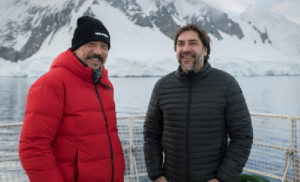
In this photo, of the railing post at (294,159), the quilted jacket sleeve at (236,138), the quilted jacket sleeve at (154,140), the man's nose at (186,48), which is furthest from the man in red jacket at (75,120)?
the railing post at (294,159)

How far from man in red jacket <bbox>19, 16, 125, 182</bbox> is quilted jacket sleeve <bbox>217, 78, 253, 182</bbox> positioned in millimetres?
842

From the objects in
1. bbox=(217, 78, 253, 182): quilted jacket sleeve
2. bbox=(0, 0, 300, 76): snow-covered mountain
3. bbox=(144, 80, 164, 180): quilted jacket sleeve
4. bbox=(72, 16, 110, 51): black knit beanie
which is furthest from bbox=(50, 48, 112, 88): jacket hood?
bbox=(0, 0, 300, 76): snow-covered mountain

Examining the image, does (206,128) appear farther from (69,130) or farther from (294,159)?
(294,159)

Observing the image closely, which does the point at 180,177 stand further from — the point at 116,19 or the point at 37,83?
the point at 116,19

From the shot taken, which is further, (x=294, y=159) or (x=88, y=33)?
(x=294, y=159)

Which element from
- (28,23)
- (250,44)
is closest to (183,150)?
(250,44)

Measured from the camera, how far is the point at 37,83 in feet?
5.34

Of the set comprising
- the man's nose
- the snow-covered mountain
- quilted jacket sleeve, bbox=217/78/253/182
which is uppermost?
the snow-covered mountain

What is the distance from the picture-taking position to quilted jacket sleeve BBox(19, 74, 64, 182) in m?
1.54

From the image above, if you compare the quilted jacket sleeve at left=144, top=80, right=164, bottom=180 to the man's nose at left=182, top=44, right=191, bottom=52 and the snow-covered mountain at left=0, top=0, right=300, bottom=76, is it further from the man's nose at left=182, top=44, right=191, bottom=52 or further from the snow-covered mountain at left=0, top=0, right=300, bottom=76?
the snow-covered mountain at left=0, top=0, right=300, bottom=76

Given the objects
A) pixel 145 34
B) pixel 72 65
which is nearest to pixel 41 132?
pixel 72 65

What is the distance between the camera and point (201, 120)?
2.06 m

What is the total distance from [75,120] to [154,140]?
0.85m

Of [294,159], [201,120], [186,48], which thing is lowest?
[294,159]
